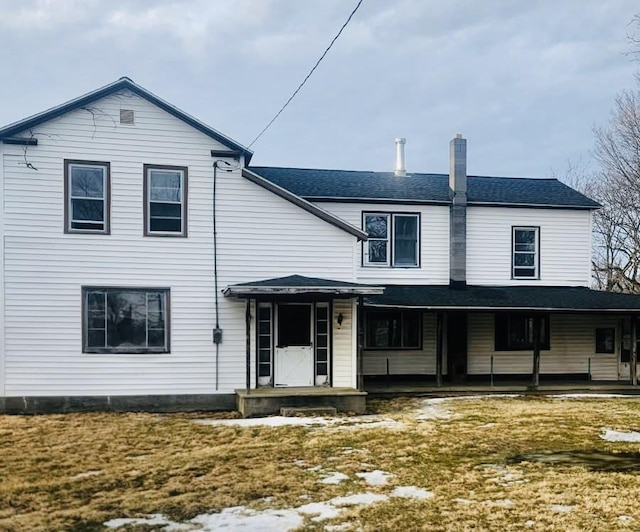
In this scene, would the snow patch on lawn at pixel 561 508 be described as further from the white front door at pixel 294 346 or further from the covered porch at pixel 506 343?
the covered porch at pixel 506 343

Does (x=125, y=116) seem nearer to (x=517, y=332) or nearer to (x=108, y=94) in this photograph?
(x=108, y=94)

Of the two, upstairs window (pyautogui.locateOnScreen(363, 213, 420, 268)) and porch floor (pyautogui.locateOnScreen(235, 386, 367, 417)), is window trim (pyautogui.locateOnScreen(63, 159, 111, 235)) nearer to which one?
porch floor (pyautogui.locateOnScreen(235, 386, 367, 417))

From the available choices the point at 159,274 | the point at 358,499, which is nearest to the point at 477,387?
the point at 159,274

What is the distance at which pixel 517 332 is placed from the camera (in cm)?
1745

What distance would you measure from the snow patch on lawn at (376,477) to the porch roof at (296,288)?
5071 mm

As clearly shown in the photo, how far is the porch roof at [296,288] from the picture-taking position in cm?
1207

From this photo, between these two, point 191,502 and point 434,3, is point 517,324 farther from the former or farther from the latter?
point 191,502

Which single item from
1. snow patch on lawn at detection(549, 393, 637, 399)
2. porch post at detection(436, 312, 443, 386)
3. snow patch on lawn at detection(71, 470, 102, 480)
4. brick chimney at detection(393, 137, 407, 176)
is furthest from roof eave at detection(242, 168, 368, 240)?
snow patch on lawn at detection(71, 470, 102, 480)

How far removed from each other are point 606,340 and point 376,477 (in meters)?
13.1

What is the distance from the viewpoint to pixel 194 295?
1284cm

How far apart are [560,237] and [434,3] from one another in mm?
11345

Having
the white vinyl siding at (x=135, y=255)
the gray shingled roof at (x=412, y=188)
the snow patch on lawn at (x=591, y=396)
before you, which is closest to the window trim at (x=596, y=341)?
the snow patch on lawn at (x=591, y=396)

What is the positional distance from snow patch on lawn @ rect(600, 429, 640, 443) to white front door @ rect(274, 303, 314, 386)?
609 cm

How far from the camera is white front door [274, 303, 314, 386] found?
13.3 metres
